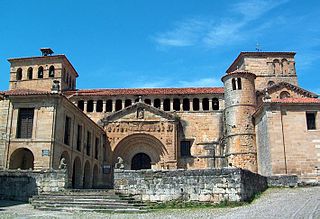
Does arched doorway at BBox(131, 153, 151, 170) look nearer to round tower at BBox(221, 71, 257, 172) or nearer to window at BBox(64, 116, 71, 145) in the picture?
round tower at BBox(221, 71, 257, 172)

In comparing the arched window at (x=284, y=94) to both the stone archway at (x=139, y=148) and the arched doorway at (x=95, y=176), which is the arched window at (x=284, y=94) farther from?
the arched doorway at (x=95, y=176)

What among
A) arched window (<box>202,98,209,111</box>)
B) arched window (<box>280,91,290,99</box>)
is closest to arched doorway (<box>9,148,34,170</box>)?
arched window (<box>202,98,209,111</box>)

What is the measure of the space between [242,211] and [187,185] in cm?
276

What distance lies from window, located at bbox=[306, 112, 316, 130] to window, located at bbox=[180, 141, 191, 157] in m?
11.2

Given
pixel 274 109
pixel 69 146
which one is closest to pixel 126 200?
pixel 69 146

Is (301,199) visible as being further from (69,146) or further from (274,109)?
(69,146)

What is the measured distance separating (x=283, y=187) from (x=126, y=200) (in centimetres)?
888

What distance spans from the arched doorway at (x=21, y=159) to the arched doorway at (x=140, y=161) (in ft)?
32.8

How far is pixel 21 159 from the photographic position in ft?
79.2

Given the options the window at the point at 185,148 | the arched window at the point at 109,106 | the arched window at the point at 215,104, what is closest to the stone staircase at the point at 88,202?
the window at the point at 185,148

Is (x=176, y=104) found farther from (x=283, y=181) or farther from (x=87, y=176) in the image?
(x=283, y=181)

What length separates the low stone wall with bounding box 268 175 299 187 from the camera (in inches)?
757

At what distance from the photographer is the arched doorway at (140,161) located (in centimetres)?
3234

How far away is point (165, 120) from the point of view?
31.4m
